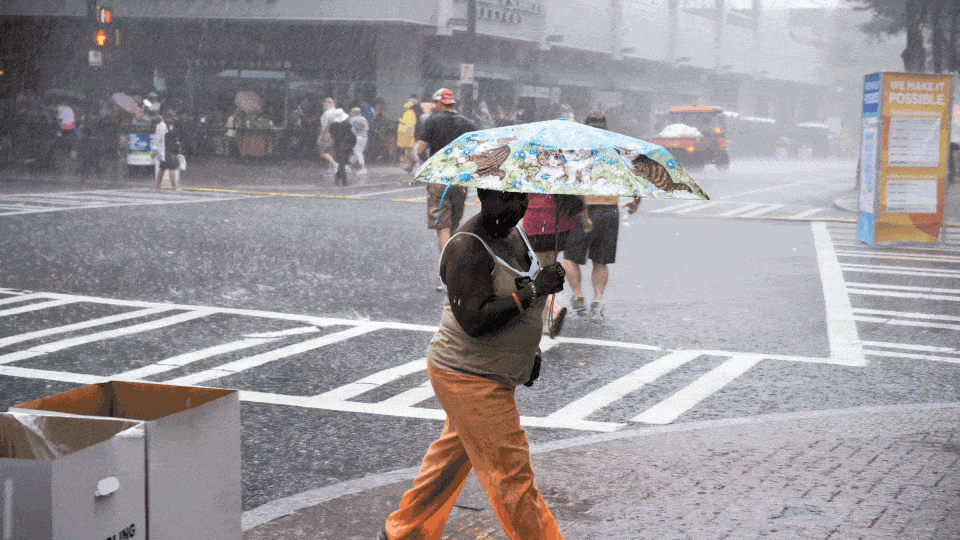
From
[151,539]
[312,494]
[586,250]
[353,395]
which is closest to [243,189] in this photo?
[586,250]

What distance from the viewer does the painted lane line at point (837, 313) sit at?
834 cm

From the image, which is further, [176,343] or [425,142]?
[425,142]

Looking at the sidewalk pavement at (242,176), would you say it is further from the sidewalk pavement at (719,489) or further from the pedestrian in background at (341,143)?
the sidewalk pavement at (719,489)

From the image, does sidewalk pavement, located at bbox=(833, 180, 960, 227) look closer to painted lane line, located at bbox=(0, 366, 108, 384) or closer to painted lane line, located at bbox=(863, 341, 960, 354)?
painted lane line, located at bbox=(863, 341, 960, 354)

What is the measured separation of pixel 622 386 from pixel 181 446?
16.1 feet

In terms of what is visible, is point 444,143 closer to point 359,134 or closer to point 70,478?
point 70,478

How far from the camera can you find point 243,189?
2377 cm

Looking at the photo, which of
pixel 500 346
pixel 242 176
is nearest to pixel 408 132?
pixel 242 176

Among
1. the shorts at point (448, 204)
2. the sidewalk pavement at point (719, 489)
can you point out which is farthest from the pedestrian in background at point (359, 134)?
the sidewalk pavement at point (719, 489)

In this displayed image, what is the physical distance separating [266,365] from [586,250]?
330 cm

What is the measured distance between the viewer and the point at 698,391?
7.05 meters

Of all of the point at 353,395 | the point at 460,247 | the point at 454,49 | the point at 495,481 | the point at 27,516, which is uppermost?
the point at 454,49

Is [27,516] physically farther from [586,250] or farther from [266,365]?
[586,250]

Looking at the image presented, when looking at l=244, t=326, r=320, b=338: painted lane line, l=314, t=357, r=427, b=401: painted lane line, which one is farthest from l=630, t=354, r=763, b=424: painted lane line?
l=244, t=326, r=320, b=338: painted lane line
